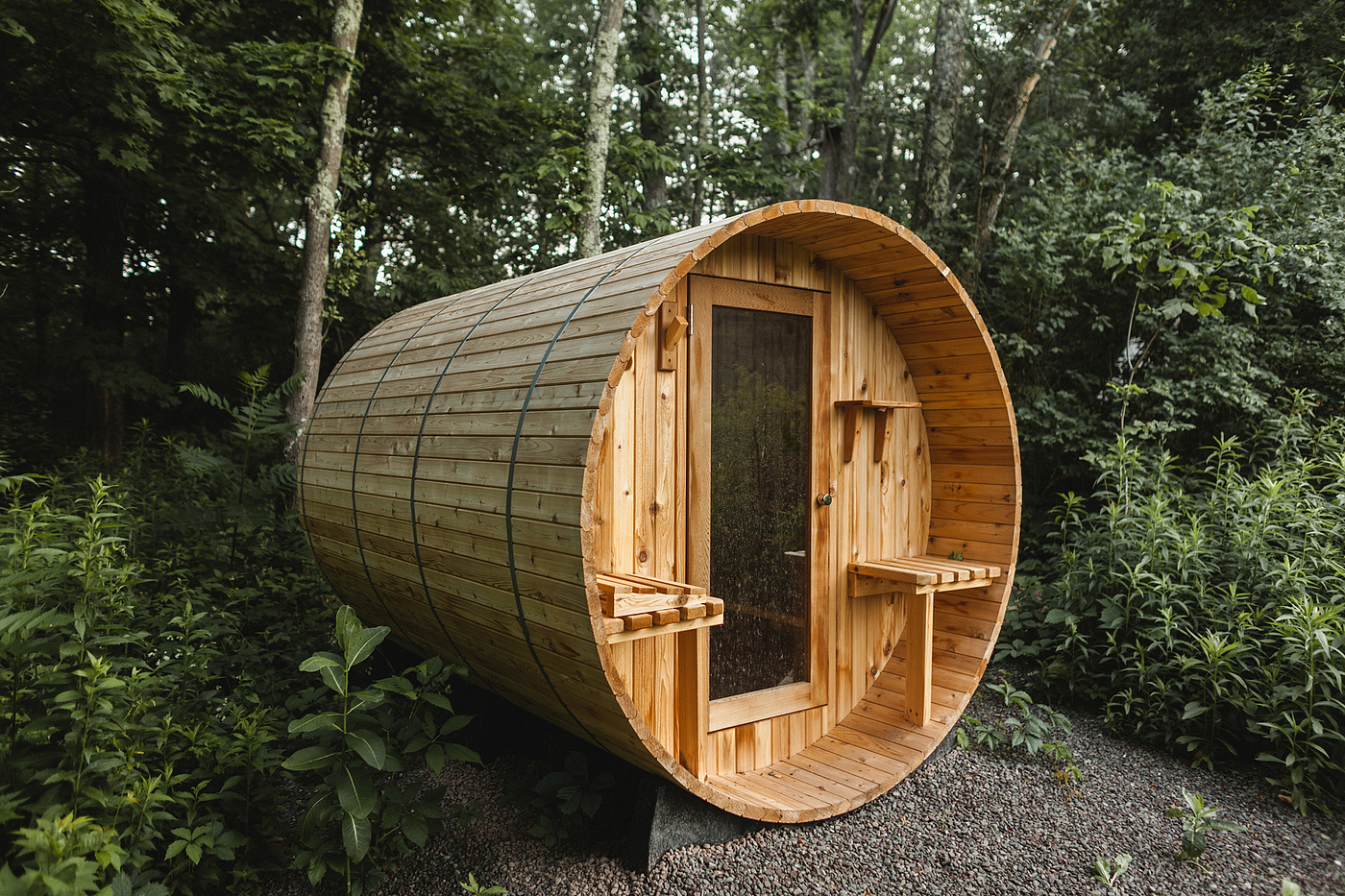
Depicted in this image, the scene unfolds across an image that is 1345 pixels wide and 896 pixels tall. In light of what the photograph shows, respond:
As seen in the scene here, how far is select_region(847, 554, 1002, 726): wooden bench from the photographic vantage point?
4000mm

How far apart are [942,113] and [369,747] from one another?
28.7 feet

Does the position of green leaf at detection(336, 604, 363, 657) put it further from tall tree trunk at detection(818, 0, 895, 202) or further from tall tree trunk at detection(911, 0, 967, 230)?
tall tree trunk at detection(818, 0, 895, 202)

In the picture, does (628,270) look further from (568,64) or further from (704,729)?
(568,64)

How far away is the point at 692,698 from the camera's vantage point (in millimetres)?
3352

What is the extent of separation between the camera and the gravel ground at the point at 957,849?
3.01 metres

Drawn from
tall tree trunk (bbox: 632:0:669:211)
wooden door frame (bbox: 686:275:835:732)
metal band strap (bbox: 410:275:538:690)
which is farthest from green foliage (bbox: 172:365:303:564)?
tall tree trunk (bbox: 632:0:669:211)

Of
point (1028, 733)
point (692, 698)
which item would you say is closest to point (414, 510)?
point (692, 698)

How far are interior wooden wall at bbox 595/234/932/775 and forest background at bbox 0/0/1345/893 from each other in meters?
0.96

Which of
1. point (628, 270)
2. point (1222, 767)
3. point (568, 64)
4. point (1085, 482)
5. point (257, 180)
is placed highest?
point (568, 64)

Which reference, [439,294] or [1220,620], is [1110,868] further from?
[439,294]

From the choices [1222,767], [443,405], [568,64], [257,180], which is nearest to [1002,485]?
[1222,767]

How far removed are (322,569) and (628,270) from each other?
2.96m

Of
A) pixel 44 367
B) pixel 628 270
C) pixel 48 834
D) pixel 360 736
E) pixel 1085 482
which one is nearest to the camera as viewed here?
pixel 48 834

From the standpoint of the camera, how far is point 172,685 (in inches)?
129
